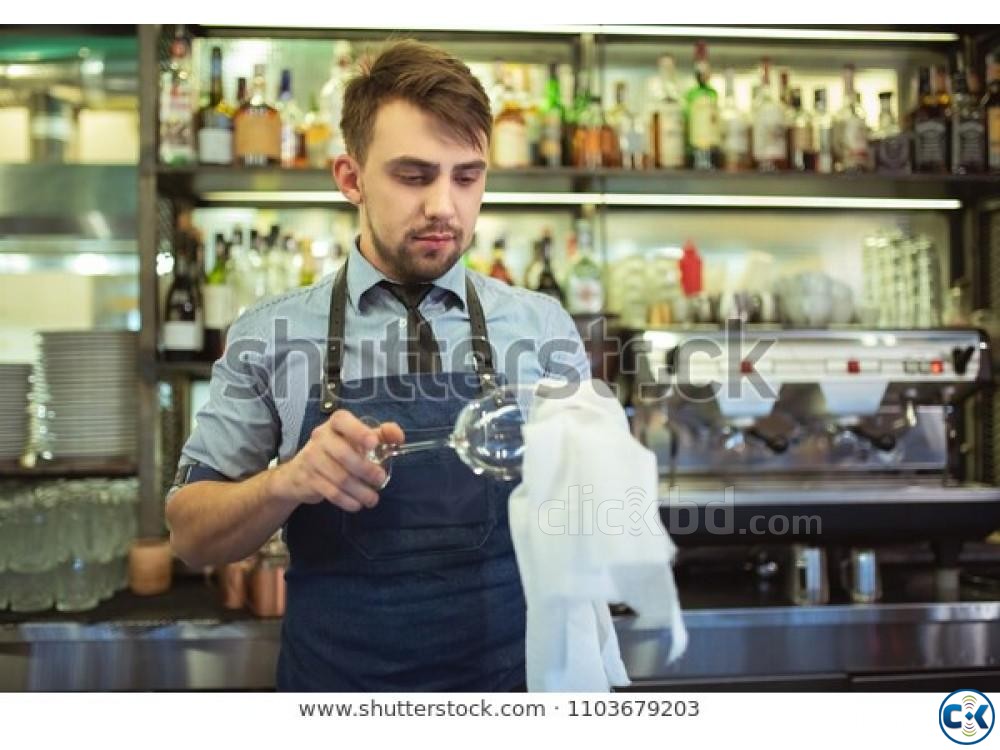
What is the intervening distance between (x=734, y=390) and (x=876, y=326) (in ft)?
1.38

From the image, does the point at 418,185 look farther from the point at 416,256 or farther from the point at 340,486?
the point at 340,486

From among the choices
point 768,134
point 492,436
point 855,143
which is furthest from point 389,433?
point 855,143

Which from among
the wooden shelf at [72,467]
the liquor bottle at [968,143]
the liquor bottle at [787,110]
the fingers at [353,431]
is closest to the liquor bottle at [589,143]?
the liquor bottle at [787,110]

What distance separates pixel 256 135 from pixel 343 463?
1.28 m

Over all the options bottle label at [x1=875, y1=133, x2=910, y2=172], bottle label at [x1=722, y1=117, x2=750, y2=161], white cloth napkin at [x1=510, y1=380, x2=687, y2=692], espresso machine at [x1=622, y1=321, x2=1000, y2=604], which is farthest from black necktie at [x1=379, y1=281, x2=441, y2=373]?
bottle label at [x1=875, y1=133, x2=910, y2=172]

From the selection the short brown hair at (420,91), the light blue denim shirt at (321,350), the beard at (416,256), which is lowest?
the light blue denim shirt at (321,350)

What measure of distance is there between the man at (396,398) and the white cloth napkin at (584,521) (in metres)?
0.22

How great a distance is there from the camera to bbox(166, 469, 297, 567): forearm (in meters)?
1.05

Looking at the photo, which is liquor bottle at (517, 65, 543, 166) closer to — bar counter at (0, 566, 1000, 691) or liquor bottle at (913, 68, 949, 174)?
liquor bottle at (913, 68, 949, 174)

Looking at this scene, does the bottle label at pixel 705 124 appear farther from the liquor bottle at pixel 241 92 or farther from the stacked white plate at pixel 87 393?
the stacked white plate at pixel 87 393

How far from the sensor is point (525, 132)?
208 centimetres

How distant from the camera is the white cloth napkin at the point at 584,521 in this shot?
96 centimetres

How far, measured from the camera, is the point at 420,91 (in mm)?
1138
